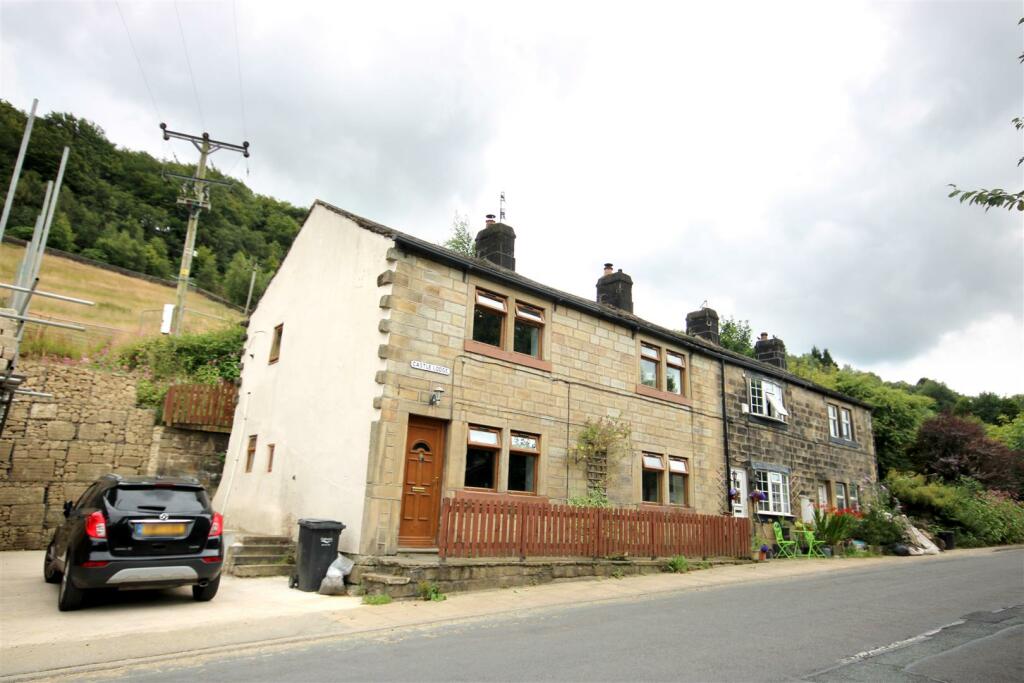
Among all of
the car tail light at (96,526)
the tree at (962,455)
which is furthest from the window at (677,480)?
the tree at (962,455)

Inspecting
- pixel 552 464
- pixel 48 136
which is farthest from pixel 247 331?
pixel 48 136

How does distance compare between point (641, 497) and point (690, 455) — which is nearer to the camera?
point (641, 497)

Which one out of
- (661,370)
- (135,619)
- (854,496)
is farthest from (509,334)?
(854,496)

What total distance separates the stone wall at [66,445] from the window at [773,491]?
1612cm

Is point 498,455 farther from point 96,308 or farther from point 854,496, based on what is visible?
point 96,308

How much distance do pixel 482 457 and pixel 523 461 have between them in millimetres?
1127

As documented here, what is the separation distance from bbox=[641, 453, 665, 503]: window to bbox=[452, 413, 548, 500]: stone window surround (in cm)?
326

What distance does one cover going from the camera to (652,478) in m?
16.3

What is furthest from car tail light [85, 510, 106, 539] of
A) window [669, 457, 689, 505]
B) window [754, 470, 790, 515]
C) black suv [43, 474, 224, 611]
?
window [754, 470, 790, 515]

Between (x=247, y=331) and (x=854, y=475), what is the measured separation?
2248 centimetres

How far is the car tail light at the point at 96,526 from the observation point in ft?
25.0

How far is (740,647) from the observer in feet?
21.1

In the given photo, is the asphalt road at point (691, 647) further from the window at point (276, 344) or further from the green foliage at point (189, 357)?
the green foliage at point (189, 357)

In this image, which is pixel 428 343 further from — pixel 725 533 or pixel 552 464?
pixel 725 533
